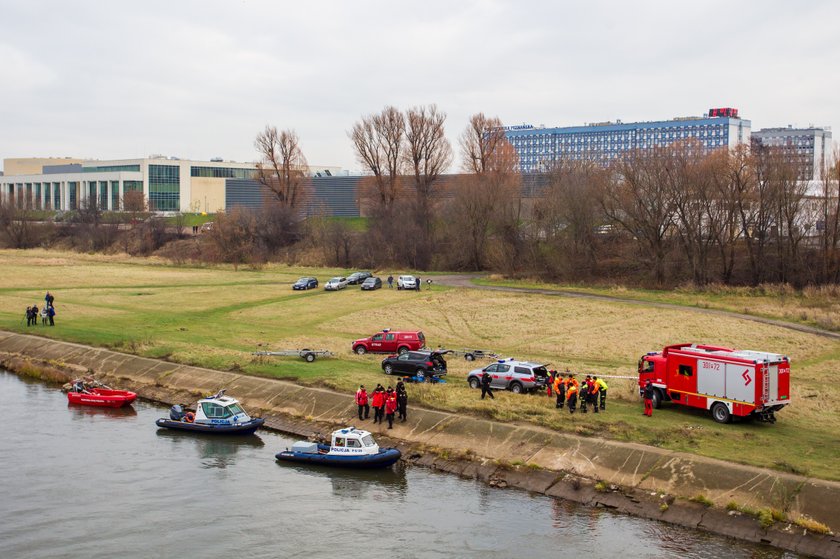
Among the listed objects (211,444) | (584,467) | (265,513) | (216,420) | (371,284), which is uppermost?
(371,284)

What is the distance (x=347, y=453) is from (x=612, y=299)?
44.9 m

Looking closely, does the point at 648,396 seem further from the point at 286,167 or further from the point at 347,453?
the point at 286,167

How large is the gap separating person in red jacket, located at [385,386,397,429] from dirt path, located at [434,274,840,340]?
33.0 m

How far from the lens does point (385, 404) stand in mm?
40688

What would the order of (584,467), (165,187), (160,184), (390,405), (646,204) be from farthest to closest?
(165,187) → (160,184) → (646,204) → (390,405) → (584,467)

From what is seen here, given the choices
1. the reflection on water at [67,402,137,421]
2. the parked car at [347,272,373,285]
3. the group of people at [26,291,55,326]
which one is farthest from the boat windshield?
the parked car at [347,272,373,285]

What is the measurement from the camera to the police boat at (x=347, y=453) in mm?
36031

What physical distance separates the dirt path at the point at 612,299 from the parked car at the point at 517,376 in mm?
25255

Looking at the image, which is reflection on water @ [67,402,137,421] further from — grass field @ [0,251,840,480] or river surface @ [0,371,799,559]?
grass field @ [0,251,840,480]

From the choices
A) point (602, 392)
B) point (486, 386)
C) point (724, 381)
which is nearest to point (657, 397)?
point (602, 392)

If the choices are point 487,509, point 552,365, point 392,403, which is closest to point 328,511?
point 487,509

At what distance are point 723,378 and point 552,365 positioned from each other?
45.9ft

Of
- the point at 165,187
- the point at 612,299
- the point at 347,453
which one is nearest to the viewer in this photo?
the point at 347,453

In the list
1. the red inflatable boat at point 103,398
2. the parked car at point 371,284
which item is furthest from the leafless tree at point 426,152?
the red inflatable boat at point 103,398
